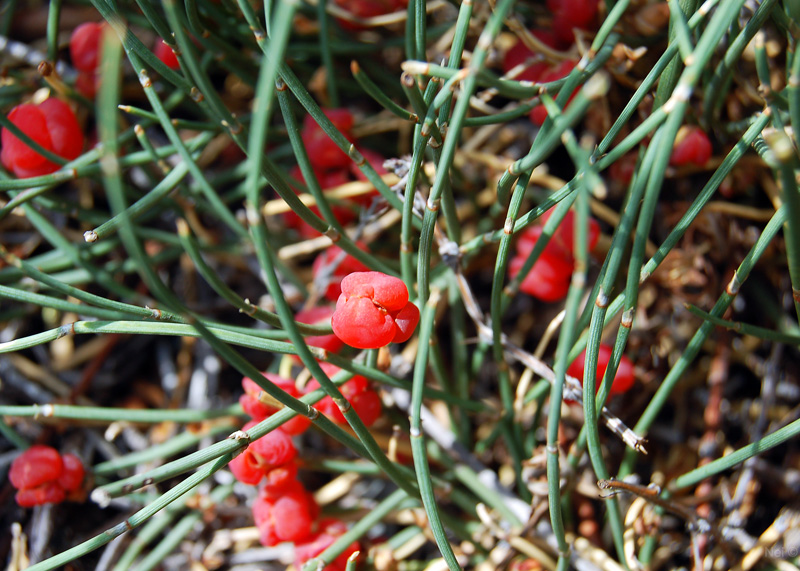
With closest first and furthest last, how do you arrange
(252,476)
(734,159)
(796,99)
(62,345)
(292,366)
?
(796,99) < (734,159) < (252,476) < (292,366) < (62,345)

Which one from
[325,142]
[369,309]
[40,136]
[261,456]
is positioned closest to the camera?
[369,309]

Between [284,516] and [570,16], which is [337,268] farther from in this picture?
[570,16]

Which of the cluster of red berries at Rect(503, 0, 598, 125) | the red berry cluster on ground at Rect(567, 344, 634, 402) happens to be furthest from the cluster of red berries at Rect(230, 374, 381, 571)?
the cluster of red berries at Rect(503, 0, 598, 125)

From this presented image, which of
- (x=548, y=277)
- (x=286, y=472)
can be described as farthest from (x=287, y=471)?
(x=548, y=277)

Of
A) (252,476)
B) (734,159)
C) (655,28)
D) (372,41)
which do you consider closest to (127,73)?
(372,41)

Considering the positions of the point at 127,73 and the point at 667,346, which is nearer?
the point at 667,346

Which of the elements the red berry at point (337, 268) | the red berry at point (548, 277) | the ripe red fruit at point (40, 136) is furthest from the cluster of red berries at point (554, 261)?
the ripe red fruit at point (40, 136)

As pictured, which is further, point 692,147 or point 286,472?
point 692,147

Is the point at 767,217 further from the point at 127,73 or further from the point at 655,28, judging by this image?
the point at 127,73
